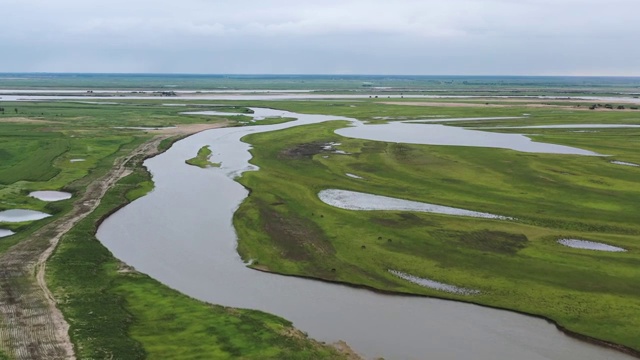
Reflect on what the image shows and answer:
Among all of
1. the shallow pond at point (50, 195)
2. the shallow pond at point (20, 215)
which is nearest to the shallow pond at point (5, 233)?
the shallow pond at point (20, 215)

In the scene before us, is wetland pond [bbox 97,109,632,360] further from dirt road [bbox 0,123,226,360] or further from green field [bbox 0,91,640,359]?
dirt road [bbox 0,123,226,360]

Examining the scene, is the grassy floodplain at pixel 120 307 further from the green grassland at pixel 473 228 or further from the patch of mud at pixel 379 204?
the patch of mud at pixel 379 204

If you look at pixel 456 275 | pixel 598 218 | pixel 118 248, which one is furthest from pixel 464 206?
pixel 118 248

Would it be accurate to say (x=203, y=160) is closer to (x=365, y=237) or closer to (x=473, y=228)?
(x=365, y=237)

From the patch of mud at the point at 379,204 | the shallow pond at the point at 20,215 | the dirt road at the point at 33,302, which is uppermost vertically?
the patch of mud at the point at 379,204

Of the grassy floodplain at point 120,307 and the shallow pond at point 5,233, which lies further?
the shallow pond at point 5,233

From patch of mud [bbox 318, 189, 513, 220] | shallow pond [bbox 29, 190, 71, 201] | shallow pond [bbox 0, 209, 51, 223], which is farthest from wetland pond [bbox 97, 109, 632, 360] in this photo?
patch of mud [bbox 318, 189, 513, 220]

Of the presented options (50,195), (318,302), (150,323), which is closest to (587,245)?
(318,302)

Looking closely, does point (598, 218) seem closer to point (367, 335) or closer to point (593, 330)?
point (593, 330)
